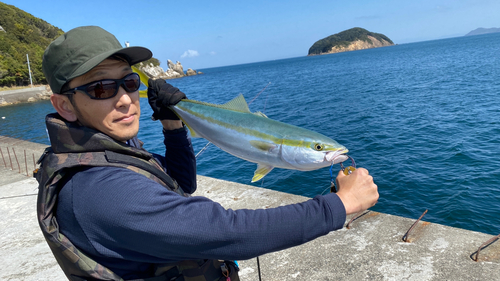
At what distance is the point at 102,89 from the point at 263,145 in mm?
1101

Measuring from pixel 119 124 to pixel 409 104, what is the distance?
26745 mm

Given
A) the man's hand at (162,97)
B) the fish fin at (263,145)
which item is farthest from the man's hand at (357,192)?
the man's hand at (162,97)

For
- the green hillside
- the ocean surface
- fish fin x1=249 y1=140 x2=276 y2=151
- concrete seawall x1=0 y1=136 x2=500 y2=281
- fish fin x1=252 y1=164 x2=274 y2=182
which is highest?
the green hillside

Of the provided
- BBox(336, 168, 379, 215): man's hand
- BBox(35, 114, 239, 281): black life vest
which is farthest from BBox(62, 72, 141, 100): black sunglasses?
BBox(336, 168, 379, 215): man's hand

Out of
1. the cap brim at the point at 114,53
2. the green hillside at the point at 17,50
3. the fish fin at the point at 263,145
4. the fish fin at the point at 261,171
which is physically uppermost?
the green hillside at the point at 17,50

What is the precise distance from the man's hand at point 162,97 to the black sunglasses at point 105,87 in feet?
2.03

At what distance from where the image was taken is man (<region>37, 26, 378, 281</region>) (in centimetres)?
133

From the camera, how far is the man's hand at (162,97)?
255 cm

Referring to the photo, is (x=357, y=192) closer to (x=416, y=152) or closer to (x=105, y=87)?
(x=105, y=87)

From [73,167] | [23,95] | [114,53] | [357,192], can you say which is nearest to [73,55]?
[114,53]

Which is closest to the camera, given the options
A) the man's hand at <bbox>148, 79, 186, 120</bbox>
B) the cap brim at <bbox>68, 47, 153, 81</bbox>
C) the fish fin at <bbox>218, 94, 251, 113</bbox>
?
the cap brim at <bbox>68, 47, 153, 81</bbox>

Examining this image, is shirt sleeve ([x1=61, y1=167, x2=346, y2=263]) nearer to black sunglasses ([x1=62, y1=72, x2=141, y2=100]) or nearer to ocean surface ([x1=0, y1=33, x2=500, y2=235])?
black sunglasses ([x1=62, y1=72, x2=141, y2=100])

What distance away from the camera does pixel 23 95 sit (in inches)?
2395

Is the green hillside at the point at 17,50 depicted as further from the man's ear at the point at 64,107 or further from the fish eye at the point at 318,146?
the fish eye at the point at 318,146
